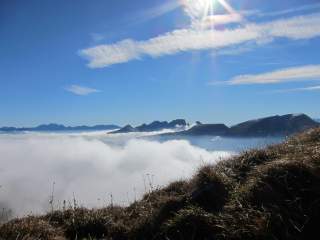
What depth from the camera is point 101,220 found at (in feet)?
38.6

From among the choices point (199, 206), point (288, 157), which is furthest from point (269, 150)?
point (199, 206)

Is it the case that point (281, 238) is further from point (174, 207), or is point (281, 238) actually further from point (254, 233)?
point (174, 207)

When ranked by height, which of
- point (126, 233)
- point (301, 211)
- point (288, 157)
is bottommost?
point (126, 233)

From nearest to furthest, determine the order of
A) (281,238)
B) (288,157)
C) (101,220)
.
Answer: (281,238)
(288,157)
(101,220)

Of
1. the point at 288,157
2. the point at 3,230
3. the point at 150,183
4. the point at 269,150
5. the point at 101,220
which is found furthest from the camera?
the point at 150,183

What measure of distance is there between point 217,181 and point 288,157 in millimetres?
1813

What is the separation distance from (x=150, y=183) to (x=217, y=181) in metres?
3.60

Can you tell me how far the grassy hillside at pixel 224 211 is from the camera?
8.47m

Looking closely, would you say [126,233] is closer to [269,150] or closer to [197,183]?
[197,183]

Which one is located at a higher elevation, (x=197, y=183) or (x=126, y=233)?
(x=197, y=183)

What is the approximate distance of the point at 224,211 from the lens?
9.84 metres

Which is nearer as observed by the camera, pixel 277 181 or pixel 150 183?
pixel 277 181

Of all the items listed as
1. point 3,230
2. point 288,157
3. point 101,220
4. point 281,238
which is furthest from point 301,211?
point 3,230

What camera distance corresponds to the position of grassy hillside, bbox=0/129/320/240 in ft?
27.8
